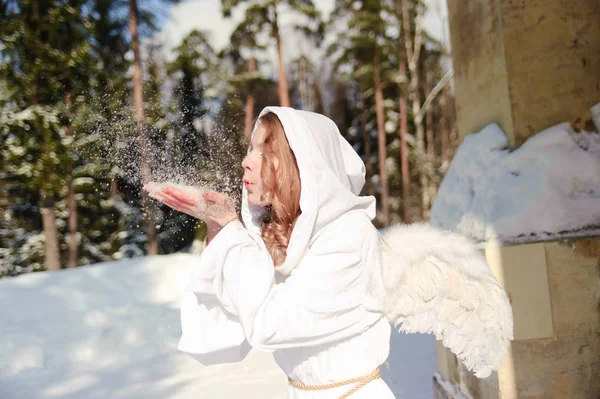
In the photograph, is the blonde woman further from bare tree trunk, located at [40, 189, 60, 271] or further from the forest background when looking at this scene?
bare tree trunk, located at [40, 189, 60, 271]

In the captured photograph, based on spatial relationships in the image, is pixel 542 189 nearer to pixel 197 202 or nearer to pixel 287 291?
pixel 287 291

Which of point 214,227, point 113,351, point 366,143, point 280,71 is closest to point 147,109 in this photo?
point 214,227

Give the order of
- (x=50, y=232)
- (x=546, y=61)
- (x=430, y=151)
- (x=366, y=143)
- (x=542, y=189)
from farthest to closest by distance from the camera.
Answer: (x=366, y=143)
(x=430, y=151)
(x=50, y=232)
(x=546, y=61)
(x=542, y=189)

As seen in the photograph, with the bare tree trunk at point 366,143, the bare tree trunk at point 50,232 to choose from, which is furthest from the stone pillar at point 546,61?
the bare tree trunk at point 366,143

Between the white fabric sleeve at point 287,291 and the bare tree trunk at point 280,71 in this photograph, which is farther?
the bare tree trunk at point 280,71

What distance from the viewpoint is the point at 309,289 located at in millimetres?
1210

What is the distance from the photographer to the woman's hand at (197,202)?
1.29 meters

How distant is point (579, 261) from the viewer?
7.92 ft

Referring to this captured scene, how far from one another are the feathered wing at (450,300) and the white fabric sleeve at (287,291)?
139 millimetres

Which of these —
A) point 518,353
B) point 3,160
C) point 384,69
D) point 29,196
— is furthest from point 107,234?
point 518,353

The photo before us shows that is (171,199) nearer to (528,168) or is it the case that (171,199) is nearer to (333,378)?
(333,378)

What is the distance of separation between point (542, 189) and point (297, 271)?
5.53ft

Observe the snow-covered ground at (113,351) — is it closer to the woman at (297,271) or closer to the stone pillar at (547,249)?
the stone pillar at (547,249)

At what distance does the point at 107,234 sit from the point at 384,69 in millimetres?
11599
